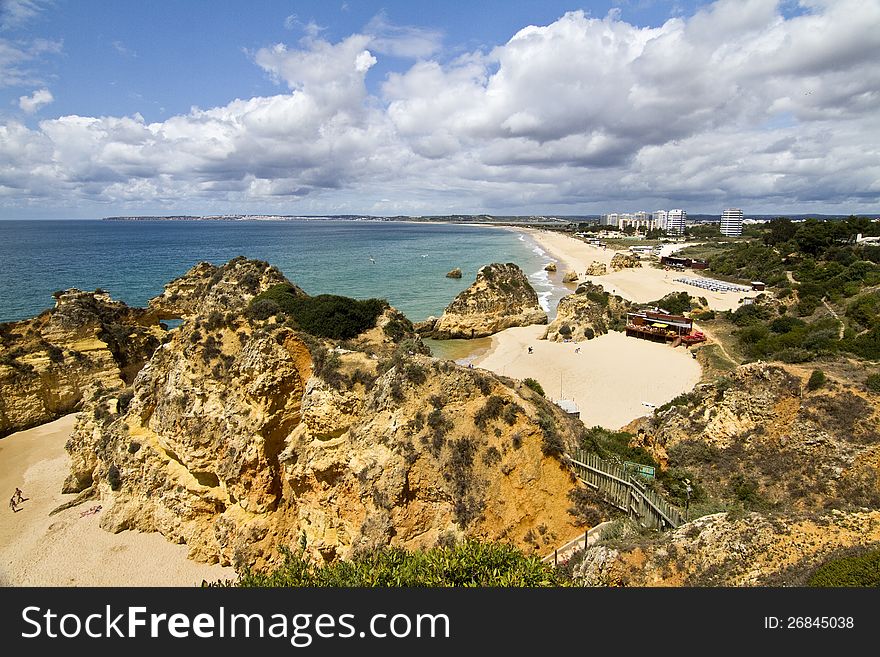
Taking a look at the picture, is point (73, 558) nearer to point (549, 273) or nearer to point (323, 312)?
point (323, 312)

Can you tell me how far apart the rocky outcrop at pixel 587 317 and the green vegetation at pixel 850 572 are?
28.6 meters

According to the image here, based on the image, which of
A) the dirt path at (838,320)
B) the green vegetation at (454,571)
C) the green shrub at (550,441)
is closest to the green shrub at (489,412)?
the green shrub at (550,441)

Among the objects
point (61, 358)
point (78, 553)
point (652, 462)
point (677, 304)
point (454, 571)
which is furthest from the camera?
point (677, 304)

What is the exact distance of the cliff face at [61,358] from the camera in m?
22.2

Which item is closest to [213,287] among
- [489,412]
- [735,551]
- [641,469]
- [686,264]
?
[489,412]

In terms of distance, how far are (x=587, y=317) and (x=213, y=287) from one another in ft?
97.1

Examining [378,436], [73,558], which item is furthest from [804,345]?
[73,558]

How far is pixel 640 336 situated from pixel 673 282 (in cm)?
3428

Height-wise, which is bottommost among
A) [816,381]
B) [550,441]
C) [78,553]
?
[78,553]

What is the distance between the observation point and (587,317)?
36.2 m

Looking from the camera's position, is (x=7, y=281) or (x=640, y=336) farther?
(x=7, y=281)

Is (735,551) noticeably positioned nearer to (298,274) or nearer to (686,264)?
(298,274)

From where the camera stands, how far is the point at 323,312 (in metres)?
22.8

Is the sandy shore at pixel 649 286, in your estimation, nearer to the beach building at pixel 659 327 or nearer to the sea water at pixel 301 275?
the sea water at pixel 301 275
